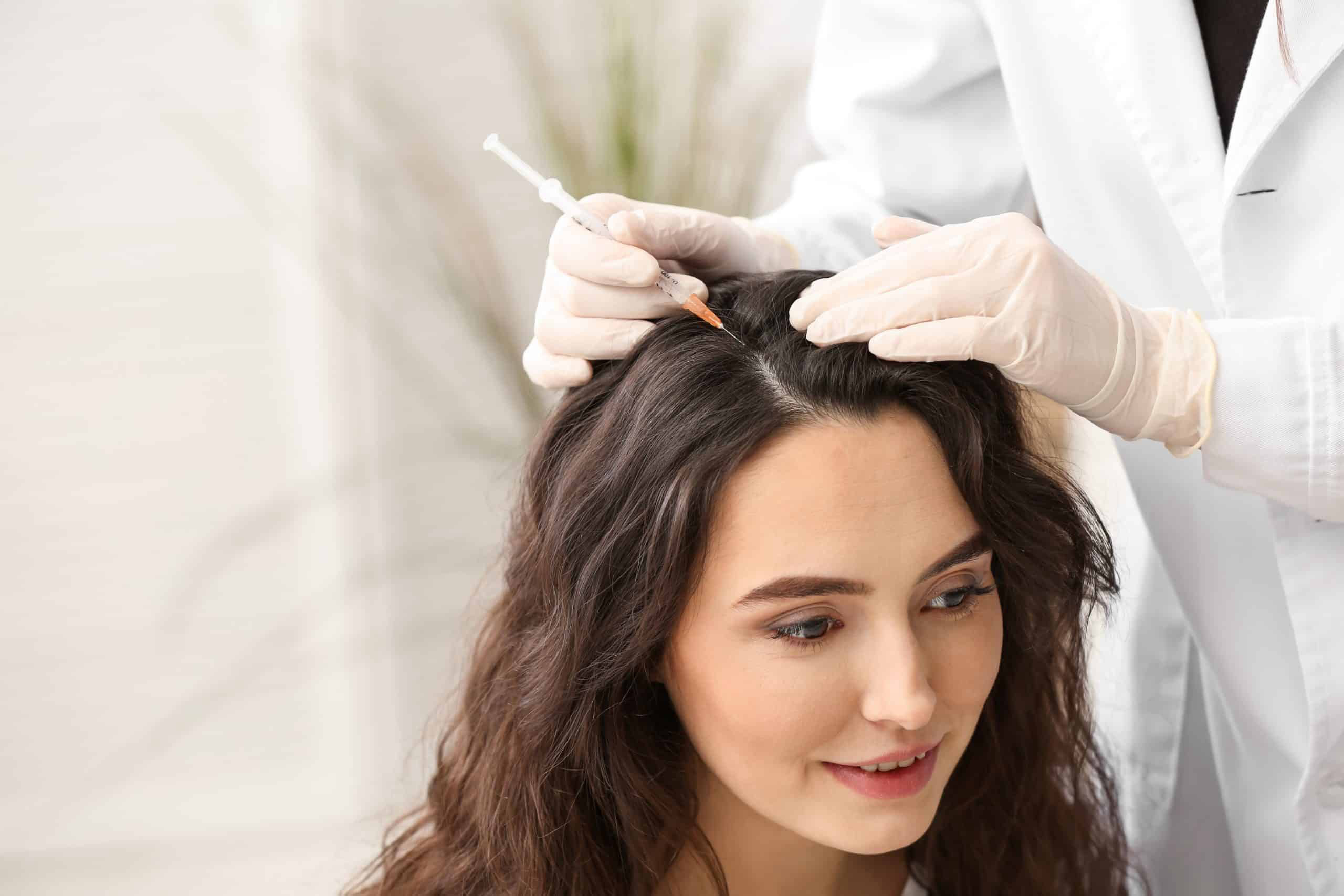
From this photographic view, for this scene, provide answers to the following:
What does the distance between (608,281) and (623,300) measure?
25 mm

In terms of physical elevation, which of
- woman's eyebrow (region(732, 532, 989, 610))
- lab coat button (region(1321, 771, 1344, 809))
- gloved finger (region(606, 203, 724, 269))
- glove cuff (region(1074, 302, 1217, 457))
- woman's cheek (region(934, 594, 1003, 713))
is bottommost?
lab coat button (region(1321, 771, 1344, 809))

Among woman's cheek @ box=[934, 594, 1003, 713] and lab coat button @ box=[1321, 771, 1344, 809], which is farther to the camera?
lab coat button @ box=[1321, 771, 1344, 809]

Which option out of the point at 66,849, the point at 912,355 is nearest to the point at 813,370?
the point at 912,355

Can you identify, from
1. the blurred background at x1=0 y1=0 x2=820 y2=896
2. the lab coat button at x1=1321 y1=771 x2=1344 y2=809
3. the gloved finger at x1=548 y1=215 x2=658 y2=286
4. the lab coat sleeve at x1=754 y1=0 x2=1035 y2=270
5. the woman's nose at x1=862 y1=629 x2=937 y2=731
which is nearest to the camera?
the woman's nose at x1=862 y1=629 x2=937 y2=731

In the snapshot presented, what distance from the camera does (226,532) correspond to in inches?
86.1

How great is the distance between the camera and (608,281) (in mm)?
1162

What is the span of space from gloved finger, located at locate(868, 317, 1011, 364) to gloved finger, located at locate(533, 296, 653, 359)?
25cm

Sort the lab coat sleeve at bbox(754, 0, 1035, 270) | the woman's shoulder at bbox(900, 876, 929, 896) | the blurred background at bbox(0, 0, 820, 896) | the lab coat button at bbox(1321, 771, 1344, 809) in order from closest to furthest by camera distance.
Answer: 1. the lab coat button at bbox(1321, 771, 1344, 809)
2. the woman's shoulder at bbox(900, 876, 929, 896)
3. the lab coat sleeve at bbox(754, 0, 1035, 270)
4. the blurred background at bbox(0, 0, 820, 896)

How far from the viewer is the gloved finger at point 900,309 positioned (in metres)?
1.05

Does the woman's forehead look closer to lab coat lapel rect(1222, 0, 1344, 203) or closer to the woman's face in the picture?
the woman's face

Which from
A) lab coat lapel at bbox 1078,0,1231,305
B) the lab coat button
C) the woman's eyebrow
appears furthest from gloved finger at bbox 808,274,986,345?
the lab coat button

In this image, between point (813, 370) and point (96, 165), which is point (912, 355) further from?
point (96, 165)

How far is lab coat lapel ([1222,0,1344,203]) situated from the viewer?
1134 millimetres

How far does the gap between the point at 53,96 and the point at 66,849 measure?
4.50 ft
